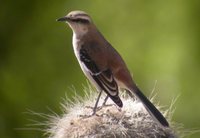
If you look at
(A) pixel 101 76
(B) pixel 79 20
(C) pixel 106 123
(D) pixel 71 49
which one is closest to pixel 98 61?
(A) pixel 101 76

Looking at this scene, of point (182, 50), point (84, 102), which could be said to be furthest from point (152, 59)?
point (84, 102)

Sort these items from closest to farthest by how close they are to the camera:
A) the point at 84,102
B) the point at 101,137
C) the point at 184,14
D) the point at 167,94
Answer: the point at 101,137 < the point at 84,102 < the point at 167,94 < the point at 184,14

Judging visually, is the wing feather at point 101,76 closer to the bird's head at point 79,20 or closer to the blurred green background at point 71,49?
the bird's head at point 79,20

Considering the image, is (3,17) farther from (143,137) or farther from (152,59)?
(143,137)

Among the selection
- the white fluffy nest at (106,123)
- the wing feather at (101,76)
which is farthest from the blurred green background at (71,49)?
the white fluffy nest at (106,123)

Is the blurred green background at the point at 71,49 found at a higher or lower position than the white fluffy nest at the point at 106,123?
lower

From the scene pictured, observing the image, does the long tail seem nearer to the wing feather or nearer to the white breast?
the wing feather

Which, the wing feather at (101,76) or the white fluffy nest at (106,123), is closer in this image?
the white fluffy nest at (106,123)
